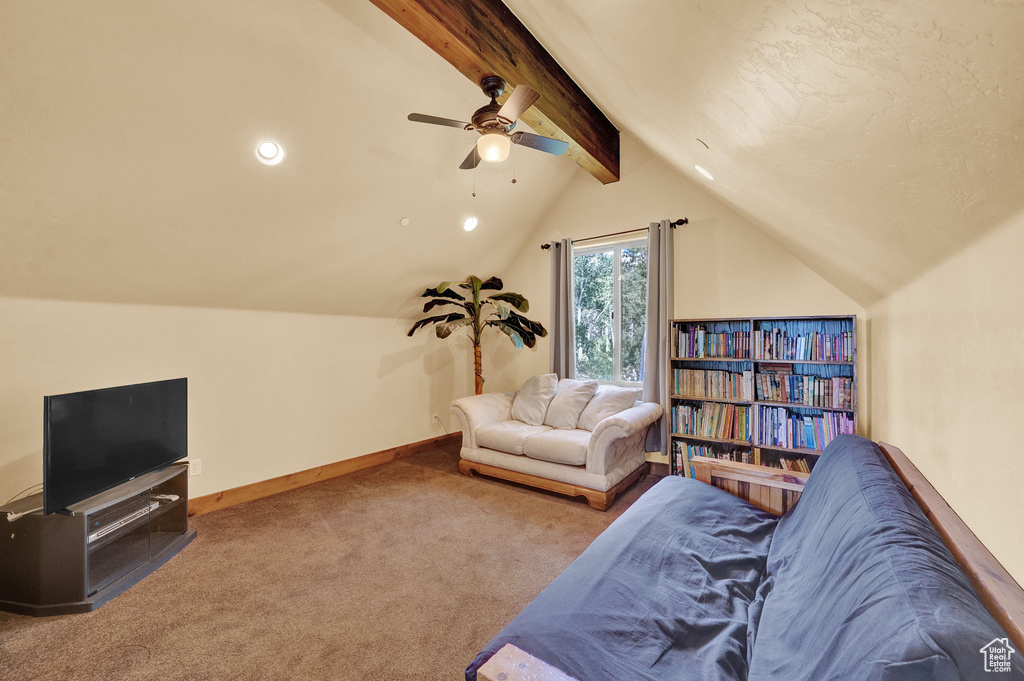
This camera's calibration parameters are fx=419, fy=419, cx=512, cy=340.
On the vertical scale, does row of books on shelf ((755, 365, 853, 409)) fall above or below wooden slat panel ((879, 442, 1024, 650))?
above

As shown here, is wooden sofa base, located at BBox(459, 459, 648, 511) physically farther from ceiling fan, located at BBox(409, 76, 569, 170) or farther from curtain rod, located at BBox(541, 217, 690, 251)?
Result: ceiling fan, located at BBox(409, 76, 569, 170)

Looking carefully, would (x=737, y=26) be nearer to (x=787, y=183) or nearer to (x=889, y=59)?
(x=889, y=59)

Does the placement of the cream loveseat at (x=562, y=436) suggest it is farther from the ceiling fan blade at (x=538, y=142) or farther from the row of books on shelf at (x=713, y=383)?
the ceiling fan blade at (x=538, y=142)

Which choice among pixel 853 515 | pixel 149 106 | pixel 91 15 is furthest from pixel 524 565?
pixel 91 15

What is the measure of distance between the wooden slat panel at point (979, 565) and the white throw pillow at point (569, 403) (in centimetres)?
271

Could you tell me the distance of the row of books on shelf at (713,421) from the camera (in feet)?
10.8

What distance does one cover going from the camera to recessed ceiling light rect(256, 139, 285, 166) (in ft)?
7.95

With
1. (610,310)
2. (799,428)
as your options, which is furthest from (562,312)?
(799,428)

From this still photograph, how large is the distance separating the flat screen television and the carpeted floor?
0.58 m

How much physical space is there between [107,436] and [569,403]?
10.6 feet

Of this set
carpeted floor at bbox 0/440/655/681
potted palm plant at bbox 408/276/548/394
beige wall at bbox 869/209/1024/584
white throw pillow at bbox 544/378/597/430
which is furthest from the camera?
potted palm plant at bbox 408/276/548/394

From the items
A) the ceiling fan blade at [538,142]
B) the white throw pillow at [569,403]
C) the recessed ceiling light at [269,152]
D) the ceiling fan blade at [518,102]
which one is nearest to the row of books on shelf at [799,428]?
the white throw pillow at [569,403]

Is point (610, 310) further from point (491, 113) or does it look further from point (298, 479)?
point (298, 479)

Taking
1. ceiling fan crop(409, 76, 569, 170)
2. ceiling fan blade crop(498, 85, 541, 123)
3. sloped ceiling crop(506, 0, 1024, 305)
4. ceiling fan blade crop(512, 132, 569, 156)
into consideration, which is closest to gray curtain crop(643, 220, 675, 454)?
ceiling fan blade crop(512, 132, 569, 156)
